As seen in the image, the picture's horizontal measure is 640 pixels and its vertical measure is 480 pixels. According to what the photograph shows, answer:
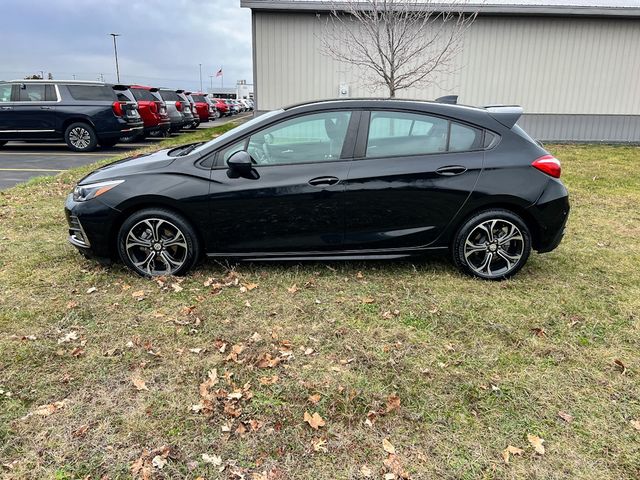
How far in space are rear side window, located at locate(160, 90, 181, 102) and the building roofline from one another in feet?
21.2

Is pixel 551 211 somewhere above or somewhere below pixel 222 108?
below

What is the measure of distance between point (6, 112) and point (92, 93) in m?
2.32

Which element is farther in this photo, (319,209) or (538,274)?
(538,274)

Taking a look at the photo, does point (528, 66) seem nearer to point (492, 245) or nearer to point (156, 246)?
point (492, 245)

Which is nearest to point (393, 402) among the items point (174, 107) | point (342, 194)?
point (342, 194)

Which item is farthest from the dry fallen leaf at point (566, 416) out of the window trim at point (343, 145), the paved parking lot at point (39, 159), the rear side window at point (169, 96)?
the rear side window at point (169, 96)

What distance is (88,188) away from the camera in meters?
4.20

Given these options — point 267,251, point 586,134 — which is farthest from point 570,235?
point 586,134

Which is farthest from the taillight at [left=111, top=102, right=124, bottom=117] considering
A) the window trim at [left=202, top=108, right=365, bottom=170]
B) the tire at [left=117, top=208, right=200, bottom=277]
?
the window trim at [left=202, top=108, right=365, bottom=170]

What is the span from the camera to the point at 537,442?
2.41m

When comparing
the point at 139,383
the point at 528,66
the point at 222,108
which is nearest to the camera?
the point at 139,383

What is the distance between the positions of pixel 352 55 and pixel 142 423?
1323 cm

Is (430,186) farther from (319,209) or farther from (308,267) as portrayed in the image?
(308,267)

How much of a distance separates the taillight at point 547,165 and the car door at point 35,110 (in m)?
12.9
